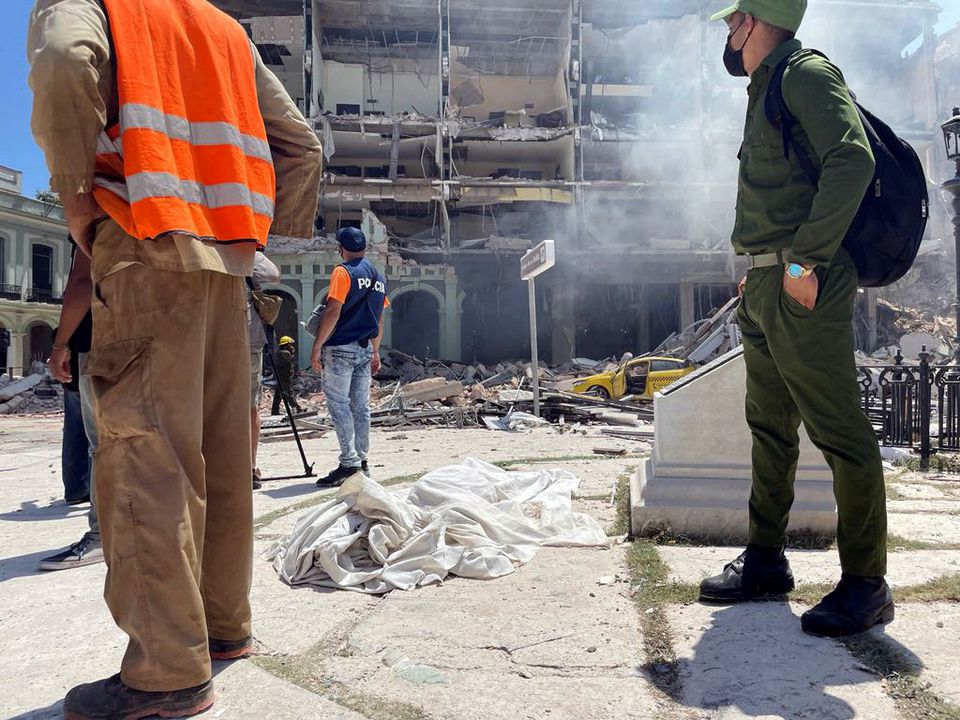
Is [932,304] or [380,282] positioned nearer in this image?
[380,282]

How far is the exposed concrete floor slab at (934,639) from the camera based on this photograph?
1.54m

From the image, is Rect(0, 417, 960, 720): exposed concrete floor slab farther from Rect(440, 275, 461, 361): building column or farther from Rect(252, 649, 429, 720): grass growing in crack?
Rect(440, 275, 461, 361): building column

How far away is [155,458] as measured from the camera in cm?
153

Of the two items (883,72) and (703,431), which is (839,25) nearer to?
(883,72)

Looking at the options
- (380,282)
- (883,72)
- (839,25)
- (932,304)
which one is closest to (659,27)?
(839,25)

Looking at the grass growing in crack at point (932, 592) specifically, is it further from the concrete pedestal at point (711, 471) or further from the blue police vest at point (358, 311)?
the blue police vest at point (358, 311)

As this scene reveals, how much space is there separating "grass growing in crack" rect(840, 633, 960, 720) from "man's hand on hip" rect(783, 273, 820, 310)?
91cm

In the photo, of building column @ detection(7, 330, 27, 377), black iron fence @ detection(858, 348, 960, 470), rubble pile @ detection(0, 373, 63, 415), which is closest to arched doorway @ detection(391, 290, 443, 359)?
rubble pile @ detection(0, 373, 63, 415)

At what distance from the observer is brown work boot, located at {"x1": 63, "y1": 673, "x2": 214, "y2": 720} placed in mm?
1441

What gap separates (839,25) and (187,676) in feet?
139

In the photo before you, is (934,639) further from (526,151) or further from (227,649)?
(526,151)

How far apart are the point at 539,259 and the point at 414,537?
259 inches

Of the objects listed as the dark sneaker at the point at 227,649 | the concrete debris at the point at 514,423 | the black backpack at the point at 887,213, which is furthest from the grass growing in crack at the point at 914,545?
the concrete debris at the point at 514,423

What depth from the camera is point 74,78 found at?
142 centimetres
